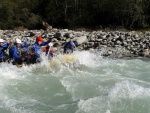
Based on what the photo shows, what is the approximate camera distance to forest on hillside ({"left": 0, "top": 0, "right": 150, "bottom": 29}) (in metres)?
26.0

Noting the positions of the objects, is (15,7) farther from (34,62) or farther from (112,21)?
(34,62)

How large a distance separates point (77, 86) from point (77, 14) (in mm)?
21515

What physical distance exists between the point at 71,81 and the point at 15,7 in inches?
1213

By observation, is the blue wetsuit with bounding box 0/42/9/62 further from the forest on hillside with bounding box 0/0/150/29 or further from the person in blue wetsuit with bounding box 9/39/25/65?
the forest on hillside with bounding box 0/0/150/29

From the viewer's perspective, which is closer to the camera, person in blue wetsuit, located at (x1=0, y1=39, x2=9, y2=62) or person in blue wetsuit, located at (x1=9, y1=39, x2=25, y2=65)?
person in blue wetsuit, located at (x1=9, y1=39, x2=25, y2=65)

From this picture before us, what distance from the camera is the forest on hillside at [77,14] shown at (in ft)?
85.3

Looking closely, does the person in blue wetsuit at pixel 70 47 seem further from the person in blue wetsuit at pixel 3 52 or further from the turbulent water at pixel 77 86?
the person in blue wetsuit at pixel 3 52

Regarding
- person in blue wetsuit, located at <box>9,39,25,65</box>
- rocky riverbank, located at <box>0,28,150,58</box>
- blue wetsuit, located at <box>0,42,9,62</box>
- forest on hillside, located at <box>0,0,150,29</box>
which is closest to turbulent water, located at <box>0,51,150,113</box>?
person in blue wetsuit, located at <box>9,39,25,65</box>

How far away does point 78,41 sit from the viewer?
1844 cm

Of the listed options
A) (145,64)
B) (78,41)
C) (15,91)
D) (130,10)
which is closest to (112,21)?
(130,10)

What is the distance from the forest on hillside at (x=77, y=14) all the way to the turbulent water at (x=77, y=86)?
1234 cm

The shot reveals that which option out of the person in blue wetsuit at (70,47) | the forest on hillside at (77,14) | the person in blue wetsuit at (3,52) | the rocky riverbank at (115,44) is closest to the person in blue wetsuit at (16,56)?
the person in blue wetsuit at (3,52)

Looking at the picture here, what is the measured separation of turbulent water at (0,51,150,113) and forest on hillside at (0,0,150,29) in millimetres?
12344

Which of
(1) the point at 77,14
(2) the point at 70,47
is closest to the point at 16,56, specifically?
(2) the point at 70,47
